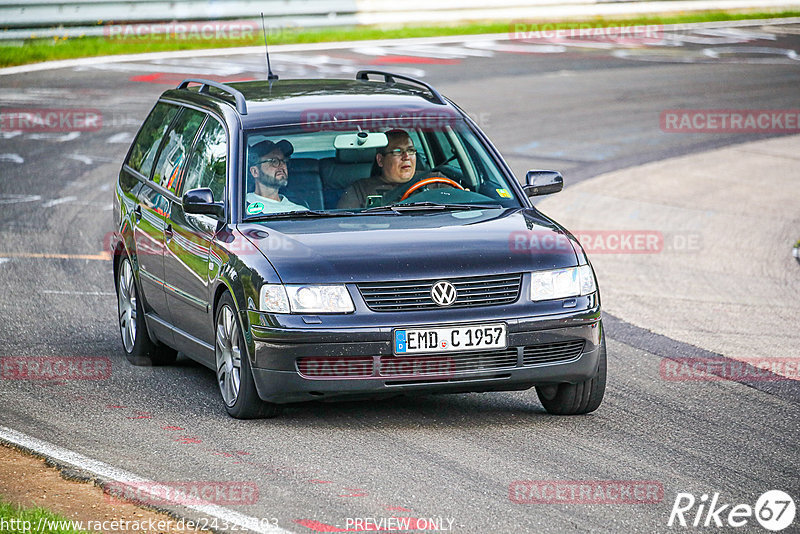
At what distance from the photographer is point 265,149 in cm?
818

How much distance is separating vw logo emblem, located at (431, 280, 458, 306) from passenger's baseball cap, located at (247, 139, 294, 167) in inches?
63.0

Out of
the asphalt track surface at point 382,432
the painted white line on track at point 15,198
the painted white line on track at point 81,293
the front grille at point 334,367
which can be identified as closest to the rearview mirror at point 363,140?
the asphalt track surface at point 382,432

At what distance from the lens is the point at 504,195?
8336 mm

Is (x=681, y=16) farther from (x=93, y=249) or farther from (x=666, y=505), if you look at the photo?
(x=666, y=505)

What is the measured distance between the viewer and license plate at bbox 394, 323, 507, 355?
6.98 metres

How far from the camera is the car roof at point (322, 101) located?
8359 millimetres

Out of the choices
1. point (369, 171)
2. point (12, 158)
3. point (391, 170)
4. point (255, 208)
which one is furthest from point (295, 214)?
point (12, 158)

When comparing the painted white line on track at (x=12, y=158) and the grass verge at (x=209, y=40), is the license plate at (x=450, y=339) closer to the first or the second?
the painted white line on track at (x=12, y=158)

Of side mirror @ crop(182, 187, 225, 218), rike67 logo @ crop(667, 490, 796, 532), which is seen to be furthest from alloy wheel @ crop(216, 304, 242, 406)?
rike67 logo @ crop(667, 490, 796, 532)

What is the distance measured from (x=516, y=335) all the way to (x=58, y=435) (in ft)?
7.80

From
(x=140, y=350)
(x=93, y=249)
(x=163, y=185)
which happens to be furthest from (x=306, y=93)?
(x=93, y=249)

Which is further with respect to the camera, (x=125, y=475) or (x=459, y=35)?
(x=459, y=35)

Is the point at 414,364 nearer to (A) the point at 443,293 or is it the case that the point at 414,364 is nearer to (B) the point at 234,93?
(A) the point at 443,293

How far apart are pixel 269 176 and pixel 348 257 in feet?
3.83
